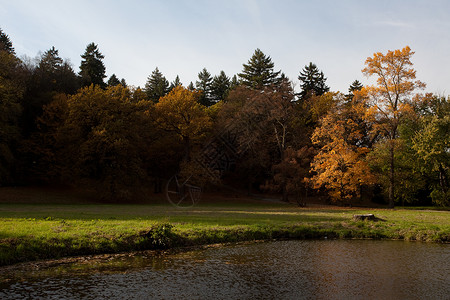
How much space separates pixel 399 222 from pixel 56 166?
37948 mm

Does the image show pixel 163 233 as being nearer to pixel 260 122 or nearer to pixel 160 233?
pixel 160 233

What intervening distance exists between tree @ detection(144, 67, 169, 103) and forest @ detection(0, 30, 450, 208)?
110 ft

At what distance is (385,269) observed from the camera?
11539mm

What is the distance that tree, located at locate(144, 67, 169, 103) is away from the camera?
88.7 meters

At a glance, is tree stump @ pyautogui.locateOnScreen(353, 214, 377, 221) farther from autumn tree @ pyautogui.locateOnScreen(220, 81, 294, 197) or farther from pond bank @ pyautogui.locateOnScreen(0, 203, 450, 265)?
autumn tree @ pyautogui.locateOnScreen(220, 81, 294, 197)

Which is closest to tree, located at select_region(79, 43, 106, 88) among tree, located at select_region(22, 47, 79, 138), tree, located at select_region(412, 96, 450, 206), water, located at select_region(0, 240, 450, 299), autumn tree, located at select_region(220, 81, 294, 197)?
tree, located at select_region(22, 47, 79, 138)

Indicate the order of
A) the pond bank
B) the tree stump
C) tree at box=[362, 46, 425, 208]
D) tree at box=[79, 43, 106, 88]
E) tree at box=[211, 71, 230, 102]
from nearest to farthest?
1. the pond bank
2. the tree stump
3. tree at box=[362, 46, 425, 208]
4. tree at box=[79, 43, 106, 88]
5. tree at box=[211, 71, 230, 102]

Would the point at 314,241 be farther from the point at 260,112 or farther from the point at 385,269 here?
the point at 260,112

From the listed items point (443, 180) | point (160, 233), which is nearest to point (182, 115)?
point (443, 180)

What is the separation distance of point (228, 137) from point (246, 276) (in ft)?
129

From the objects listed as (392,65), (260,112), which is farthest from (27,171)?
(392,65)

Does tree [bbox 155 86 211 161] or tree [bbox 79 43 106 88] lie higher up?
tree [bbox 79 43 106 88]

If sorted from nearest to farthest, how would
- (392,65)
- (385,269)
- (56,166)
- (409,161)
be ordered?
1. (385,269)
2. (392,65)
3. (409,161)
4. (56,166)

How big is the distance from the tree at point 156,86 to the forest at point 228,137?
33625 millimetres
